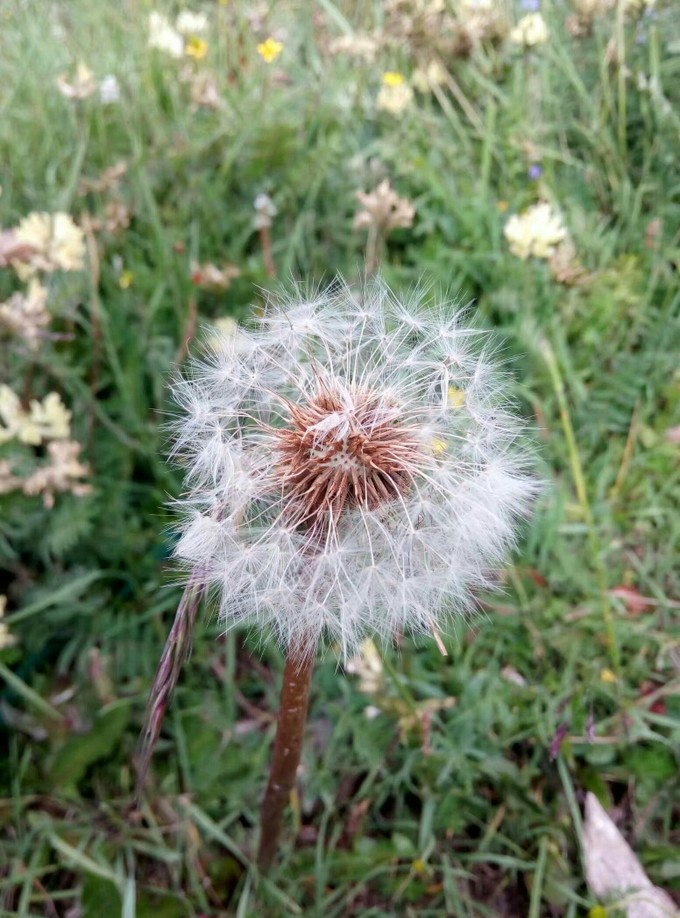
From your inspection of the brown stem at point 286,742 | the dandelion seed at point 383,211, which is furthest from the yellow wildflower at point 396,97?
the brown stem at point 286,742

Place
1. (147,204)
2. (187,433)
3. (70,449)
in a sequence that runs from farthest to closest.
Result: (147,204), (70,449), (187,433)

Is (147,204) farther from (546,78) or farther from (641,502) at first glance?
(641,502)

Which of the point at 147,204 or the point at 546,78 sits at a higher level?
the point at 546,78

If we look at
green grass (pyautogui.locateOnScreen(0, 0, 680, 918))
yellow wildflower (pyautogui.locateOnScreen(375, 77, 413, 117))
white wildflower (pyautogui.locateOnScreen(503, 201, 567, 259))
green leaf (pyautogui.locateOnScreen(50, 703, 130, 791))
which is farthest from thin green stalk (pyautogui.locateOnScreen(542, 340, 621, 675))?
green leaf (pyautogui.locateOnScreen(50, 703, 130, 791))

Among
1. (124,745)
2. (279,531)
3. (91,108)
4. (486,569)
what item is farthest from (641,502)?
(91,108)

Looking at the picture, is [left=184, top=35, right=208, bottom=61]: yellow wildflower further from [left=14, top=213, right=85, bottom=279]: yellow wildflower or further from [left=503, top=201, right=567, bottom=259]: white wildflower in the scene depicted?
[left=503, top=201, right=567, bottom=259]: white wildflower

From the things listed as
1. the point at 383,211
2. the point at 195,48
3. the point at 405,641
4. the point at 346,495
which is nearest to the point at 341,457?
the point at 346,495

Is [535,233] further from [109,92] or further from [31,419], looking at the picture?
[109,92]

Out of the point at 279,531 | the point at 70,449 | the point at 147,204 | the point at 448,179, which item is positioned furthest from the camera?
the point at 448,179
